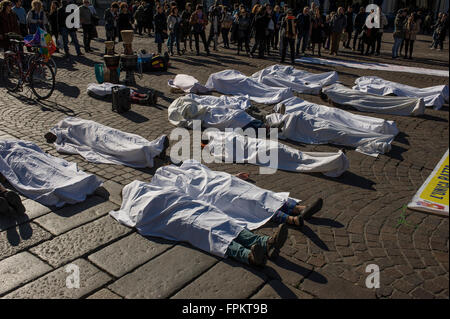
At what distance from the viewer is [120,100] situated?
8.38 metres

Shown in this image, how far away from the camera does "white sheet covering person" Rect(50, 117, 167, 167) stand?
598cm

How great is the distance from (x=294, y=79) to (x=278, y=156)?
197 inches

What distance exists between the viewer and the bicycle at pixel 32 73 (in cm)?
909

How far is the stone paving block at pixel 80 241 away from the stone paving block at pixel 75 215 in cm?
11

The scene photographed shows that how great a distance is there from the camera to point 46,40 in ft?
31.3

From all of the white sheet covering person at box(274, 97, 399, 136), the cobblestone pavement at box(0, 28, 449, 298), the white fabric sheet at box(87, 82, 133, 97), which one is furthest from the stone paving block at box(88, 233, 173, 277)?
the white fabric sheet at box(87, 82, 133, 97)

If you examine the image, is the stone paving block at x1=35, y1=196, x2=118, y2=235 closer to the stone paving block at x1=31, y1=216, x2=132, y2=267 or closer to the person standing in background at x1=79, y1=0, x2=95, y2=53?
the stone paving block at x1=31, y1=216, x2=132, y2=267

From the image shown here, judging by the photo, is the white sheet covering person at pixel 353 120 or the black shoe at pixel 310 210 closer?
the black shoe at pixel 310 210

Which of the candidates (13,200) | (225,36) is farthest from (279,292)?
(225,36)

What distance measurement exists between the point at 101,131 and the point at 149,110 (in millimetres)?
2387

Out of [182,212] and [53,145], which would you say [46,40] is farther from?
[182,212]

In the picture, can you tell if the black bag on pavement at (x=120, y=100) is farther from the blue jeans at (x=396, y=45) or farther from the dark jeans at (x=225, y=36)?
the blue jeans at (x=396, y=45)

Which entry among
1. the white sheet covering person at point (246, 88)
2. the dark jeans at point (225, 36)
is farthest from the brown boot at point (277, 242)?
the dark jeans at point (225, 36)

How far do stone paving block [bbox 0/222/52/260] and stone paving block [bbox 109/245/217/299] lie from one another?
114 centimetres
